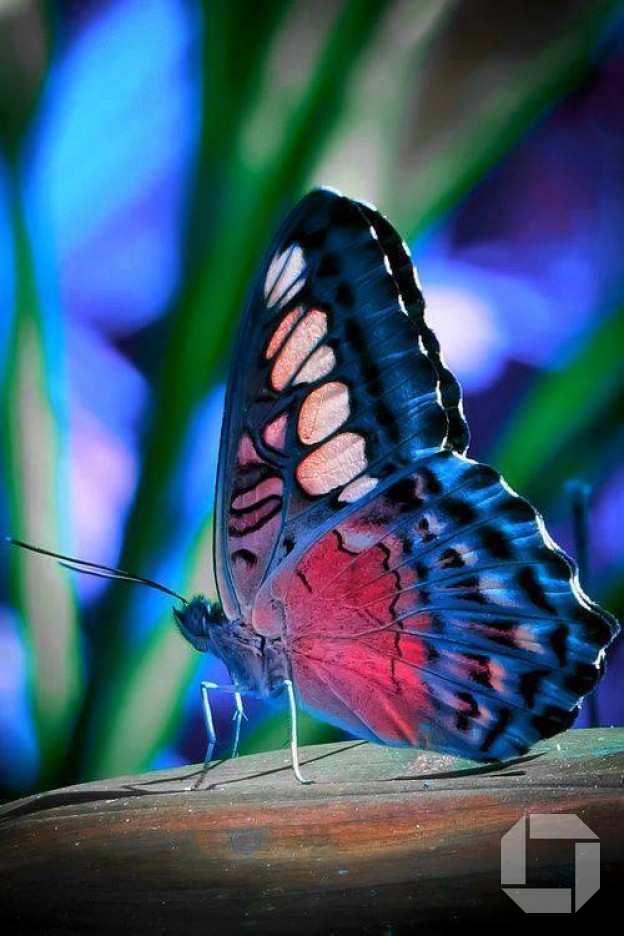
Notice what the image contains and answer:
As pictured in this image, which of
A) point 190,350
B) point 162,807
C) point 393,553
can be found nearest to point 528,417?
point 190,350

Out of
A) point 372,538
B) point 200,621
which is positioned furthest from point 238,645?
point 372,538

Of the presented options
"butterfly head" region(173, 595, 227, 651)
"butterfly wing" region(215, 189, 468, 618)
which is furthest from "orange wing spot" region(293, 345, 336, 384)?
"butterfly head" region(173, 595, 227, 651)

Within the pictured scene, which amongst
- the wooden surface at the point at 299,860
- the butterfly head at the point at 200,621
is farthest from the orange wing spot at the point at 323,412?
the wooden surface at the point at 299,860

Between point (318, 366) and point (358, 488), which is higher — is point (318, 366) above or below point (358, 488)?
above

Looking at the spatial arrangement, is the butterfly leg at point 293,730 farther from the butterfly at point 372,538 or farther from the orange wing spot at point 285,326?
the orange wing spot at point 285,326

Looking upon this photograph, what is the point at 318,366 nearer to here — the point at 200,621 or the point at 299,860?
the point at 200,621

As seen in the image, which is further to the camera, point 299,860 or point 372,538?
point 372,538

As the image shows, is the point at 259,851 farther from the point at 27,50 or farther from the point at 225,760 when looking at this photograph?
the point at 27,50
